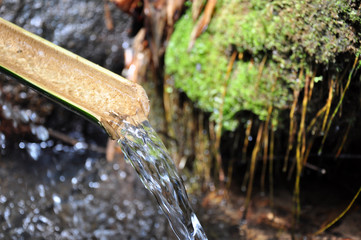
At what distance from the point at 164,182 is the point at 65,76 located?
839mm

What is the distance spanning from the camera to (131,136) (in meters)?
1.71

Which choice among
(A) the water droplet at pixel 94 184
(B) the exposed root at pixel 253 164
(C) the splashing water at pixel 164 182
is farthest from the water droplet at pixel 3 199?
(B) the exposed root at pixel 253 164

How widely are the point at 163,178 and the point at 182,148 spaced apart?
81 cm

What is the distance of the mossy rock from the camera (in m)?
1.80

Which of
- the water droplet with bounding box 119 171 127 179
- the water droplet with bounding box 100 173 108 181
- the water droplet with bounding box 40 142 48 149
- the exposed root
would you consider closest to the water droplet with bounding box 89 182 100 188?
the water droplet with bounding box 100 173 108 181

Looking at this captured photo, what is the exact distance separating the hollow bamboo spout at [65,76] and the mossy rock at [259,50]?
909 millimetres

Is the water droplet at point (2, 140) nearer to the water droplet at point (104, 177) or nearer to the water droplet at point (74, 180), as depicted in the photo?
the water droplet at point (74, 180)

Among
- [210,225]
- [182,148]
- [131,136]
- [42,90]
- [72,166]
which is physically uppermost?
[42,90]

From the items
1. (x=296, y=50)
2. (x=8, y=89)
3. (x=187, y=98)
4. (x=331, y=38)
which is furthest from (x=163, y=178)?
(x=8, y=89)

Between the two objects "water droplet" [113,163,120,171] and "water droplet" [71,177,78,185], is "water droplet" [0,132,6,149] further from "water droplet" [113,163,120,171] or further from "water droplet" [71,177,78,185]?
"water droplet" [113,163,120,171]

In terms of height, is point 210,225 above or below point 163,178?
below

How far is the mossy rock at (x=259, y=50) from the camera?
5.89 feet

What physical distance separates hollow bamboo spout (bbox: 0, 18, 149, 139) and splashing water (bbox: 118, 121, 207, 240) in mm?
400

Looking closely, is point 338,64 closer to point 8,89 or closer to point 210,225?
point 210,225
